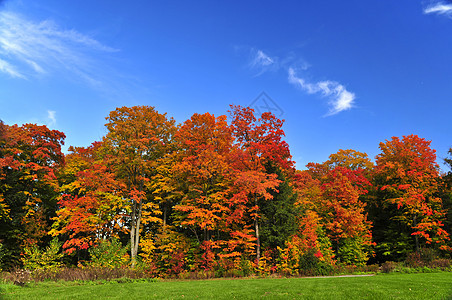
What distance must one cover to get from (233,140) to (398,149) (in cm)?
1779

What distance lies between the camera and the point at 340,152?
37.7 meters

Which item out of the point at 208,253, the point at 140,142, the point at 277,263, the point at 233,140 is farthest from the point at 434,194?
the point at 140,142

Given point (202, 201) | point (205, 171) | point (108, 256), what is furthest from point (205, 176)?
point (108, 256)

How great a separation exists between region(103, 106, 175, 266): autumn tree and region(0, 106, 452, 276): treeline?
122 millimetres

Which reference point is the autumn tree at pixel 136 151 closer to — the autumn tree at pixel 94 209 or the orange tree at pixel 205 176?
the autumn tree at pixel 94 209

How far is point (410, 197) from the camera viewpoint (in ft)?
82.5

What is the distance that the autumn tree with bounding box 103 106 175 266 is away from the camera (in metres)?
24.2

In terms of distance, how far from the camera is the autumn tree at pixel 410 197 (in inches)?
985

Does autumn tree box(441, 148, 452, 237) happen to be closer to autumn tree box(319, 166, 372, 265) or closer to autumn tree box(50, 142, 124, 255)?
autumn tree box(319, 166, 372, 265)

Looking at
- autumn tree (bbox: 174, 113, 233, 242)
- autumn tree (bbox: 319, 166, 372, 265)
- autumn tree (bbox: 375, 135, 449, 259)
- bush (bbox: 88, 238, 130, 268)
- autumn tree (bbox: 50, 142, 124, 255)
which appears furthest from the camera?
autumn tree (bbox: 319, 166, 372, 265)

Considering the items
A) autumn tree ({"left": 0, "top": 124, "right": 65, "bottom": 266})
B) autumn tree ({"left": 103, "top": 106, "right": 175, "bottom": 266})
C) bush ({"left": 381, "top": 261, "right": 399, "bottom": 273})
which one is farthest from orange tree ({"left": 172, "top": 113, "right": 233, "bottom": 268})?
bush ({"left": 381, "top": 261, "right": 399, "bottom": 273})

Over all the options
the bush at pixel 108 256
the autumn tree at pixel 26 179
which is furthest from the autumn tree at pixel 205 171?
the autumn tree at pixel 26 179

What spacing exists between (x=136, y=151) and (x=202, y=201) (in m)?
8.00

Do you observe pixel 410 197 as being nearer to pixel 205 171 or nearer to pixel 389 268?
pixel 389 268
